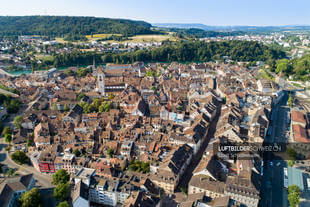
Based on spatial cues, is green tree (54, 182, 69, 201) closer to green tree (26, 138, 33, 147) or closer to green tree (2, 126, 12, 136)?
green tree (26, 138, 33, 147)

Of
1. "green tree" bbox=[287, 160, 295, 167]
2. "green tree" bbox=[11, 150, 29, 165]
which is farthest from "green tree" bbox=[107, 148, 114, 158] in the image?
"green tree" bbox=[287, 160, 295, 167]

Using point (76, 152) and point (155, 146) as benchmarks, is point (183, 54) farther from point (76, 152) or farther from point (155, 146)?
point (76, 152)

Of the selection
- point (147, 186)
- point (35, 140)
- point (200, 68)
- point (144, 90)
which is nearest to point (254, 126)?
point (147, 186)

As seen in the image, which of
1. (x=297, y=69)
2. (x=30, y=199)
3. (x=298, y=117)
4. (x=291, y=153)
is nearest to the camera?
(x=30, y=199)

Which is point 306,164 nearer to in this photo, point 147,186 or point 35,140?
point 147,186

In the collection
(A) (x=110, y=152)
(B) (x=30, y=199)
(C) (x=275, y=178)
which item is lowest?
(B) (x=30, y=199)

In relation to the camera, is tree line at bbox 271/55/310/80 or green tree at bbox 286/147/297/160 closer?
green tree at bbox 286/147/297/160

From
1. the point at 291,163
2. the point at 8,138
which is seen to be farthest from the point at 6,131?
the point at 291,163
